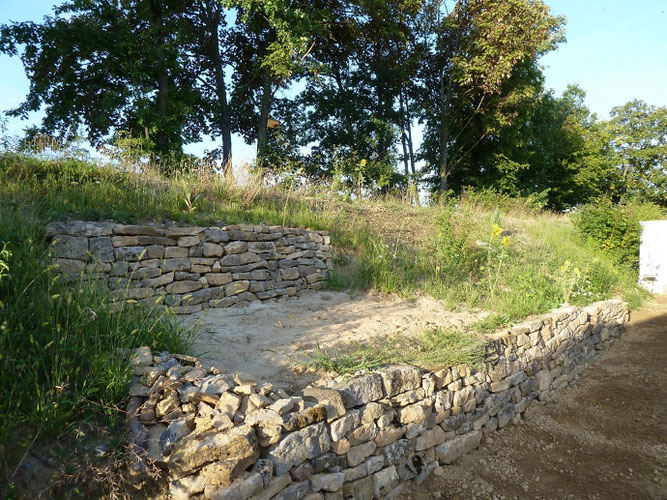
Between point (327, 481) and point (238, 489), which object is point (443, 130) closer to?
point (327, 481)

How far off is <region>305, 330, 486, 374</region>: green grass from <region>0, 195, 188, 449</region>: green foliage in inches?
49.0

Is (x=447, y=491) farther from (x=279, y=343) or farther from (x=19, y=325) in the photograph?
(x=19, y=325)

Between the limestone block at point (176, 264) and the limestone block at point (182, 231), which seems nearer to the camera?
the limestone block at point (176, 264)

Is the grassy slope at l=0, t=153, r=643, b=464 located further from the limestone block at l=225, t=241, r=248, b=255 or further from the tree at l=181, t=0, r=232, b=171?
the tree at l=181, t=0, r=232, b=171

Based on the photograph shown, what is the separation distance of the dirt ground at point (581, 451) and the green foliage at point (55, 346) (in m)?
2.39

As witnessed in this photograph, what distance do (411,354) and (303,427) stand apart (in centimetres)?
146

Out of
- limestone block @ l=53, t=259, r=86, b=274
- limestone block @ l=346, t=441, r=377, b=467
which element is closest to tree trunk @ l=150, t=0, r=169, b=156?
limestone block @ l=53, t=259, r=86, b=274

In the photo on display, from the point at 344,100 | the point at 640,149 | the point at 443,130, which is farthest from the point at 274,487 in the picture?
the point at 640,149

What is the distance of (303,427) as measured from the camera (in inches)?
102

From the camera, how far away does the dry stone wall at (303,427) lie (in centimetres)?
222

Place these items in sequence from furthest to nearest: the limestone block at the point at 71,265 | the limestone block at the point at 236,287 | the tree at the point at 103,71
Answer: the tree at the point at 103,71, the limestone block at the point at 236,287, the limestone block at the point at 71,265

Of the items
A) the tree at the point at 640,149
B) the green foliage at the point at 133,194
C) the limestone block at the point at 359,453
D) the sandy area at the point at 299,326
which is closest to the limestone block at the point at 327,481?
the limestone block at the point at 359,453

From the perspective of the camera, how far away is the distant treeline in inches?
427

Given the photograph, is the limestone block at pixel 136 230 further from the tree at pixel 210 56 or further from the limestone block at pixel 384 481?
the tree at pixel 210 56
